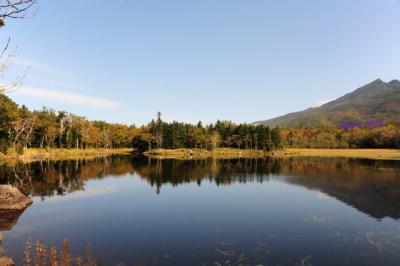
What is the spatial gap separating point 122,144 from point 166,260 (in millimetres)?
170113

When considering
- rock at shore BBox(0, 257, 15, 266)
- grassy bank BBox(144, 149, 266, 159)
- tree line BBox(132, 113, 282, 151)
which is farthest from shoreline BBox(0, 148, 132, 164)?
rock at shore BBox(0, 257, 15, 266)

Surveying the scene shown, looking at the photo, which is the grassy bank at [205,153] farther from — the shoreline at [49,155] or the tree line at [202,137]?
the shoreline at [49,155]

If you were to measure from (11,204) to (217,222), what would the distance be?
2127 cm

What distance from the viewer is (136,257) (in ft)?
63.8

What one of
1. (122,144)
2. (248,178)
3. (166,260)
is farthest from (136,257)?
(122,144)

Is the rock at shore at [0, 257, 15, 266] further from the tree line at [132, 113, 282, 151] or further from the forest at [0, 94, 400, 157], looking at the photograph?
the tree line at [132, 113, 282, 151]

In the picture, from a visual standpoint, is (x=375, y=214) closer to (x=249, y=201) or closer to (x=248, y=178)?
(x=249, y=201)

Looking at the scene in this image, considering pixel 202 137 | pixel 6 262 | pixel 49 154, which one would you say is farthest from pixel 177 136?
pixel 6 262

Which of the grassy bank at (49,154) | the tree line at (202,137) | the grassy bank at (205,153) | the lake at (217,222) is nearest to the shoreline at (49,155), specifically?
the grassy bank at (49,154)

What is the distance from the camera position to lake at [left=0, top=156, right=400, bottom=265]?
20297 millimetres

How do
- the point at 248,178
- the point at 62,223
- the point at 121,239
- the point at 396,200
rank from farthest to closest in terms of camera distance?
the point at 248,178 < the point at 396,200 < the point at 62,223 < the point at 121,239

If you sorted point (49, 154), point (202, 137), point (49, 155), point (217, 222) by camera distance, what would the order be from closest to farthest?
point (217, 222), point (49, 155), point (49, 154), point (202, 137)

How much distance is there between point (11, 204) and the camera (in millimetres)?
32219

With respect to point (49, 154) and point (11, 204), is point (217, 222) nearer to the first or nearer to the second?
point (11, 204)
